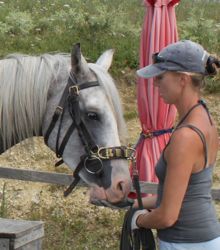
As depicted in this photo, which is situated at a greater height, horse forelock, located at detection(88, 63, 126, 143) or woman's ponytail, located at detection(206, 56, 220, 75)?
woman's ponytail, located at detection(206, 56, 220, 75)

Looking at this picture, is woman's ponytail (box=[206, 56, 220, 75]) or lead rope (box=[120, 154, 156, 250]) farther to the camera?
lead rope (box=[120, 154, 156, 250])

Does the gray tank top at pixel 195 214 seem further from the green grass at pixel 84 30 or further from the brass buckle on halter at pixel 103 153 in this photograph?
the green grass at pixel 84 30

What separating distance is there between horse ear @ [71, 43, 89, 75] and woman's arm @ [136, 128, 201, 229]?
106cm

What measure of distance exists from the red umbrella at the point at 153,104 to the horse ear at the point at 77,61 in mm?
1389

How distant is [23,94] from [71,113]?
0.32m

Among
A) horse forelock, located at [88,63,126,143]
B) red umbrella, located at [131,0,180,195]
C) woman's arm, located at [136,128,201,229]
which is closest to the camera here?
woman's arm, located at [136,128,201,229]

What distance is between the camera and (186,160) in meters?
2.46

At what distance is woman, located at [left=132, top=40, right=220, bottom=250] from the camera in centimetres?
248

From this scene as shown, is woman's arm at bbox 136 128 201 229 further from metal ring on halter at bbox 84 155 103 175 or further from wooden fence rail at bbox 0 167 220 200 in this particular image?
wooden fence rail at bbox 0 167 220 200

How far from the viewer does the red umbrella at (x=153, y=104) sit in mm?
4824

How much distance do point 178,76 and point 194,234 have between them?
0.71 meters

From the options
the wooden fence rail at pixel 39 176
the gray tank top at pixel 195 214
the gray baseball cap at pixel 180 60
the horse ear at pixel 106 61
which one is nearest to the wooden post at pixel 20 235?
the gray tank top at pixel 195 214

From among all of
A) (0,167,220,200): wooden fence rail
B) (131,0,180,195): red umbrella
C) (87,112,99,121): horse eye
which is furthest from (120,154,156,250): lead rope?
(0,167,220,200): wooden fence rail

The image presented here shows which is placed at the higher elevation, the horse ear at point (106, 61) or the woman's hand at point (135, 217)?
the horse ear at point (106, 61)
